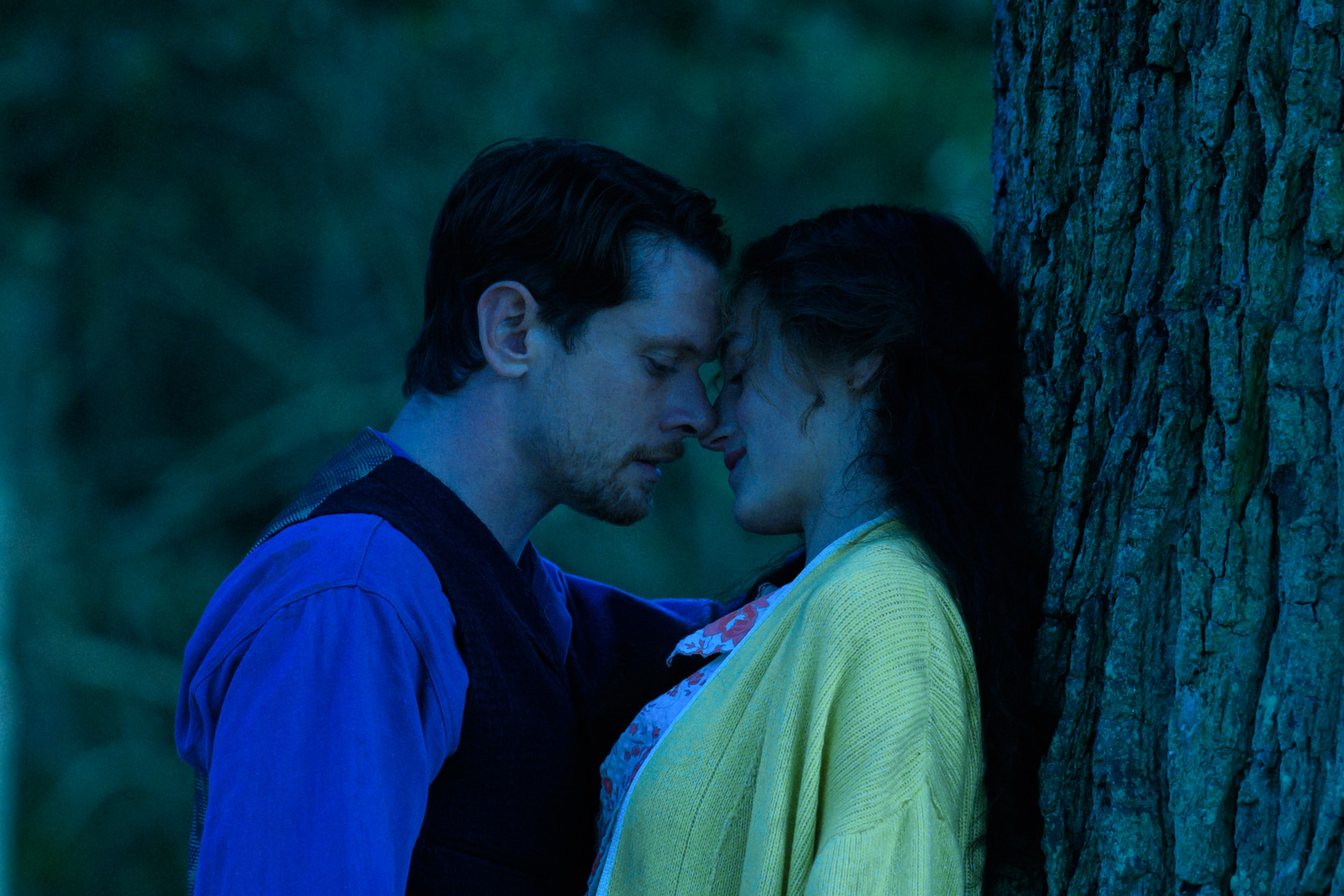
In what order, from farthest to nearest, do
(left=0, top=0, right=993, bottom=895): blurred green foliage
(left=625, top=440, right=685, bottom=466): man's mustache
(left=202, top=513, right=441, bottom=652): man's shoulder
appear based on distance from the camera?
(left=0, top=0, right=993, bottom=895): blurred green foliage < (left=625, top=440, right=685, bottom=466): man's mustache < (left=202, top=513, right=441, bottom=652): man's shoulder

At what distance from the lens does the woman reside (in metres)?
1.33

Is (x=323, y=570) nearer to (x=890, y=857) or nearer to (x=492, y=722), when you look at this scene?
(x=492, y=722)

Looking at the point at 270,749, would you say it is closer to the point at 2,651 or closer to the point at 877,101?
the point at 2,651

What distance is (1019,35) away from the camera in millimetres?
1654

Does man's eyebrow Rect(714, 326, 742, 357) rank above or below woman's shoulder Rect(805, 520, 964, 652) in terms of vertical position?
above

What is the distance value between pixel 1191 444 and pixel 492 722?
0.89 m

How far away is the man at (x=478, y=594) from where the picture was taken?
1.42 meters

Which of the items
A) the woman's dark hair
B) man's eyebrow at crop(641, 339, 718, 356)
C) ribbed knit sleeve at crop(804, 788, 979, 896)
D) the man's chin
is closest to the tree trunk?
the woman's dark hair

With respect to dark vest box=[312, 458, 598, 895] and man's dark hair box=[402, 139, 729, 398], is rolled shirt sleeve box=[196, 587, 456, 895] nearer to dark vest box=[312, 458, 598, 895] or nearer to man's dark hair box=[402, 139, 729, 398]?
dark vest box=[312, 458, 598, 895]

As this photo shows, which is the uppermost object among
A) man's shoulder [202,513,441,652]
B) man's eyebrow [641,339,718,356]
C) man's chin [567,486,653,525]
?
man's eyebrow [641,339,718,356]

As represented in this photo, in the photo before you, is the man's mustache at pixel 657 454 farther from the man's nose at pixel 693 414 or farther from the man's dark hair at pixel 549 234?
the man's dark hair at pixel 549 234

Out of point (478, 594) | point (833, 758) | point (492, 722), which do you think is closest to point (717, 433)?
point (478, 594)

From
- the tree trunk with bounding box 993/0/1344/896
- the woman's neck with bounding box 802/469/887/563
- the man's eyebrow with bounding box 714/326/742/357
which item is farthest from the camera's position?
the man's eyebrow with bounding box 714/326/742/357

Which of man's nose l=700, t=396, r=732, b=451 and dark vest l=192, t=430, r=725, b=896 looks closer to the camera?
dark vest l=192, t=430, r=725, b=896
